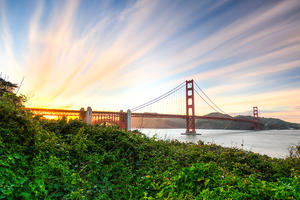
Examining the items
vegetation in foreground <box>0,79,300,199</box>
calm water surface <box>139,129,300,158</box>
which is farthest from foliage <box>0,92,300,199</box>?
calm water surface <box>139,129,300,158</box>

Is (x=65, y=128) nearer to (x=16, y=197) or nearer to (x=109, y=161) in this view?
(x=109, y=161)

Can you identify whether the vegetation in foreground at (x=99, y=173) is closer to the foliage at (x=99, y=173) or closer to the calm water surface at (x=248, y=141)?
the foliage at (x=99, y=173)

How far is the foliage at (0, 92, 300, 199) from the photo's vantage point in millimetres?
2488

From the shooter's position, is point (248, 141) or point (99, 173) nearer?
point (99, 173)

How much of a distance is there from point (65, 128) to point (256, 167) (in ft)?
18.0

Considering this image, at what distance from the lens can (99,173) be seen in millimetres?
3645

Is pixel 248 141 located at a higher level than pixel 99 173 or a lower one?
lower

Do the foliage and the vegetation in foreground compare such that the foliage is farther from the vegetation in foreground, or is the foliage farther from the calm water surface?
the calm water surface

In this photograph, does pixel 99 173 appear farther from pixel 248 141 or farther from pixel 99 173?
pixel 248 141

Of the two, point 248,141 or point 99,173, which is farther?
point 248,141

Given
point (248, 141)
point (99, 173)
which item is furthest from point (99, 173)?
point (248, 141)

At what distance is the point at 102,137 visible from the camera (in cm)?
508

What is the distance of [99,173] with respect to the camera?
364 cm

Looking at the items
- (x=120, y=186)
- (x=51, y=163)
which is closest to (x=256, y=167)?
(x=120, y=186)
